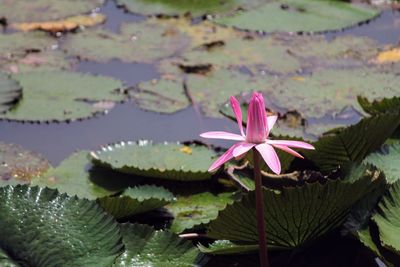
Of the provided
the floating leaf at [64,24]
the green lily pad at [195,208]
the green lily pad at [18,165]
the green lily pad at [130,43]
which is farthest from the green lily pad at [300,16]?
the green lily pad at [195,208]

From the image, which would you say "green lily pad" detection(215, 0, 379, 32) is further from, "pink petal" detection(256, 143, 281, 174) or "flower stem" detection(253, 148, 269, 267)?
"pink petal" detection(256, 143, 281, 174)

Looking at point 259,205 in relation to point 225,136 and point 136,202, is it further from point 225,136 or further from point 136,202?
point 136,202

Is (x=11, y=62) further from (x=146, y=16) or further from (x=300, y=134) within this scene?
(x=300, y=134)

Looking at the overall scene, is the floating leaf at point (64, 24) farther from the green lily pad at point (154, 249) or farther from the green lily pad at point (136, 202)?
the green lily pad at point (154, 249)

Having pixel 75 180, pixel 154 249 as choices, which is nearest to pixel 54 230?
pixel 154 249

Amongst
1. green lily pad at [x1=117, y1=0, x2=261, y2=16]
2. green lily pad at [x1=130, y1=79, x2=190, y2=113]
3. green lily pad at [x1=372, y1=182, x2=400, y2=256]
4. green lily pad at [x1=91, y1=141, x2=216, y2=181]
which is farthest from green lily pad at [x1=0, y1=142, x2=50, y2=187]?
green lily pad at [x1=117, y1=0, x2=261, y2=16]

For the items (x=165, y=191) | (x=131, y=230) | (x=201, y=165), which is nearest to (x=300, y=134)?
(x=201, y=165)

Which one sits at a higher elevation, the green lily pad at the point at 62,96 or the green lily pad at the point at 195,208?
the green lily pad at the point at 195,208
